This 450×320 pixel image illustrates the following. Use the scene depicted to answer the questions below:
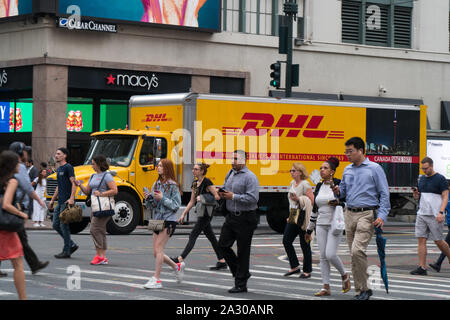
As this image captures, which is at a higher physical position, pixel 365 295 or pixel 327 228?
pixel 327 228

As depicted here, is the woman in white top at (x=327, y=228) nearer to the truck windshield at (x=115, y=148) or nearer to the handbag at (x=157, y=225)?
the handbag at (x=157, y=225)

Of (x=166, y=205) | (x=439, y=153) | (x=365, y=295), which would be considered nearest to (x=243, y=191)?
(x=166, y=205)

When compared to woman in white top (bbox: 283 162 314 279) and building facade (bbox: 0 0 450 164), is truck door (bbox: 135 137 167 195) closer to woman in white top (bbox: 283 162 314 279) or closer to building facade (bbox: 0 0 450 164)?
woman in white top (bbox: 283 162 314 279)

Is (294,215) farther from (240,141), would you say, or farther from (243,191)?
(240,141)

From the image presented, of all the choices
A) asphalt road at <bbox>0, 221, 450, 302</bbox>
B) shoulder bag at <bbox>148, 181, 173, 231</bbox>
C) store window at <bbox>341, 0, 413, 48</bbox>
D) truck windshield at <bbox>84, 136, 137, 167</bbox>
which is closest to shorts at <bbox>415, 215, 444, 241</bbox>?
asphalt road at <bbox>0, 221, 450, 302</bbox>

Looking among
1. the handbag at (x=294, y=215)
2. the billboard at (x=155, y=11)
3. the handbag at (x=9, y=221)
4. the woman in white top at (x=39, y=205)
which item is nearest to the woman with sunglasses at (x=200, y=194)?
the handbag at (x=294, y=215)

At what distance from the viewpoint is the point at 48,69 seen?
31766 millimetres

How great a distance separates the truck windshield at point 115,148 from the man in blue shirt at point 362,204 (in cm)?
1186

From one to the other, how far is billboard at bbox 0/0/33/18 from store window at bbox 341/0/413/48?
42.8 ft

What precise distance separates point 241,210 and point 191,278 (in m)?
1.98

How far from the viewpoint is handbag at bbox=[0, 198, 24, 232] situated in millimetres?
10023

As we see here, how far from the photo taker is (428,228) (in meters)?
15.8
